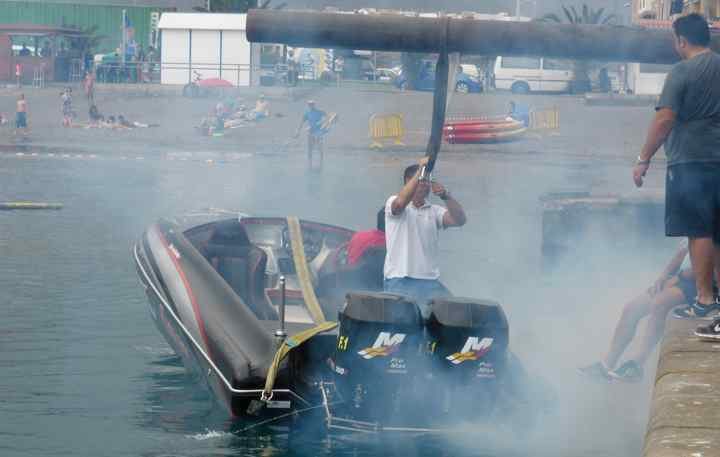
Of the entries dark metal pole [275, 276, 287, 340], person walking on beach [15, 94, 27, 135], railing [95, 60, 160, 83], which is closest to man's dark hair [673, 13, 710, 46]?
Result: dark metal pole [275, 276, 287, 340]

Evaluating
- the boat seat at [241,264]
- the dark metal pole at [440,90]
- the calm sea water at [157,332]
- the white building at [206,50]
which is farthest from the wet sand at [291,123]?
the dark metal pole at [440,90]

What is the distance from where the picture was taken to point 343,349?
6828 millimetres

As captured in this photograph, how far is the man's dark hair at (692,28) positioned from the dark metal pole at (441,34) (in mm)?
442

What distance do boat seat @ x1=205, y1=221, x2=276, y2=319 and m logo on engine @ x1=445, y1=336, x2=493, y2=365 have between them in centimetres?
253

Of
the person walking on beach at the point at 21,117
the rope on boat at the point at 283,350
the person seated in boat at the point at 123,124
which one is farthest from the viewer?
the person seated in boat at the point at 123,124

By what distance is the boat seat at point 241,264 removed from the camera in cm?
920

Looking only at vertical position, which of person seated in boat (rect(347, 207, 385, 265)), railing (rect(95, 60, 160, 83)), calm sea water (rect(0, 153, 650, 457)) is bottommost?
calm sea water (rect(0, 153, 650, 457))

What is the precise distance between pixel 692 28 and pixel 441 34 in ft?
4.26

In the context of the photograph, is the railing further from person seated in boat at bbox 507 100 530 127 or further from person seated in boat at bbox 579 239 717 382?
person seated in boat at bbox 579 239 717 382

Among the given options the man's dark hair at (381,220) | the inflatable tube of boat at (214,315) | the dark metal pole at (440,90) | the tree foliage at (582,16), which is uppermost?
the tree foliage at (582,16)

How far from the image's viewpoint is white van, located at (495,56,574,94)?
148 feet

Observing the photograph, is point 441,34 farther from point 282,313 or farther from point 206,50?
point 206,50

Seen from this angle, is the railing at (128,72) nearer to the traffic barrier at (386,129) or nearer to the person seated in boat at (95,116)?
the person seated in boat at (95,116)

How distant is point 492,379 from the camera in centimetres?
689
